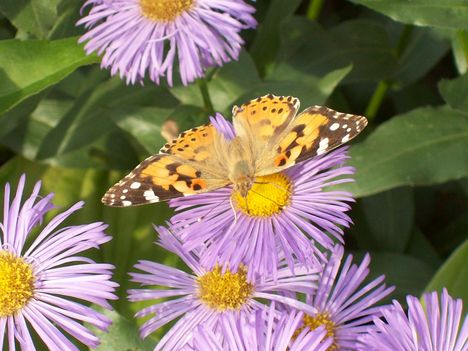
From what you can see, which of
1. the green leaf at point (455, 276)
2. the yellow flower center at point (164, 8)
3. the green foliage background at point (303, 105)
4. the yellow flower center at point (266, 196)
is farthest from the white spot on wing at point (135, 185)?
the green leaf at point (455, 276)

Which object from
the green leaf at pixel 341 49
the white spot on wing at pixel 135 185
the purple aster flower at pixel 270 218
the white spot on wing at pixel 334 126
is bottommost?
the purple aster flower at pixel 270 218

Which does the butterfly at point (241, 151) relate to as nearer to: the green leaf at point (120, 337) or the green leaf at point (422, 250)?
the green leaf at point (120, 337)

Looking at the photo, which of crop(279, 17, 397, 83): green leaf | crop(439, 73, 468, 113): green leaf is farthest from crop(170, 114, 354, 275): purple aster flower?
crop(279, 17, 397, 83): green leaf

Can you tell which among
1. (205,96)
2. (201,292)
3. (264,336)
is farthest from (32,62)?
(264,336)

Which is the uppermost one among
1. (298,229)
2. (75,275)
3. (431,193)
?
(298,229)

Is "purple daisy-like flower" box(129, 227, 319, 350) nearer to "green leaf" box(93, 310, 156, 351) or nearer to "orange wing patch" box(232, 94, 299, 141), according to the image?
"green leaf" box(93, 310, 156, 351)

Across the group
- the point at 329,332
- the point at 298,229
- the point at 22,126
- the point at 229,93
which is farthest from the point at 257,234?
the point at 22,126

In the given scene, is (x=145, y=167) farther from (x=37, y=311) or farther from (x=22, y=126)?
(x=22, y=126)
